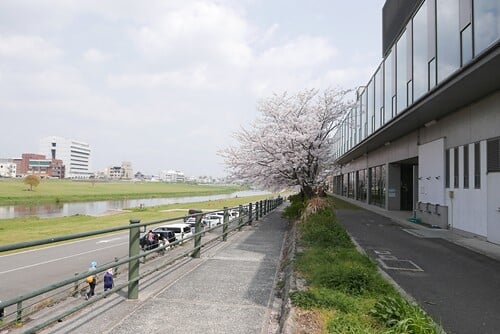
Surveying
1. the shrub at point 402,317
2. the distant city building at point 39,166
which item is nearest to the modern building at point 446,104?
the shrub at point 402,317

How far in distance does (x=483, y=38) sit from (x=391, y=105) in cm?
1076

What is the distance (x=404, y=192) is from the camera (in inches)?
1089

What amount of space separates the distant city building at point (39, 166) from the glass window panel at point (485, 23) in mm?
194595

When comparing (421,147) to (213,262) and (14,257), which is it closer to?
(213,262)

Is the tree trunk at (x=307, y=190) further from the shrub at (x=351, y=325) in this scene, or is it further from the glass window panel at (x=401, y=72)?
the shrub at (x=351, y=325)

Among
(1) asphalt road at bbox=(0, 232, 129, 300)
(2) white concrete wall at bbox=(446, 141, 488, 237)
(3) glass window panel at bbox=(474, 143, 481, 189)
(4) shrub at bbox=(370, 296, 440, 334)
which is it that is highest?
(3) glass window panel at bbox=(474, 143, 481, 189)

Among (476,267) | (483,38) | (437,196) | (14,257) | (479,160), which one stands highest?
(483,38)

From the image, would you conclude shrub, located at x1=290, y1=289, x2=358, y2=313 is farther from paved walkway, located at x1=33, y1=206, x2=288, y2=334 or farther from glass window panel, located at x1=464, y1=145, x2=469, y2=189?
glass window panel, located at x1=464, y1=145, x2=469, y2=189

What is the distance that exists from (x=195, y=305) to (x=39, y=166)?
20689 centimetres

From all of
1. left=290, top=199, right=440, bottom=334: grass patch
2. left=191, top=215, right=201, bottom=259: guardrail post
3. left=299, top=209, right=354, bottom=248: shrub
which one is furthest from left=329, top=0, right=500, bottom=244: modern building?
left=191, top=215, right=201, bottom=259: guardrail post

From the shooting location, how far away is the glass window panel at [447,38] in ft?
41.0

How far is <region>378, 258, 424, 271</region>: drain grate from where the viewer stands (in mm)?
8280

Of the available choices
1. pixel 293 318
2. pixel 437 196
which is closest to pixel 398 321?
pixel 293 318

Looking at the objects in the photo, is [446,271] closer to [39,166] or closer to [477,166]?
[477,166]
